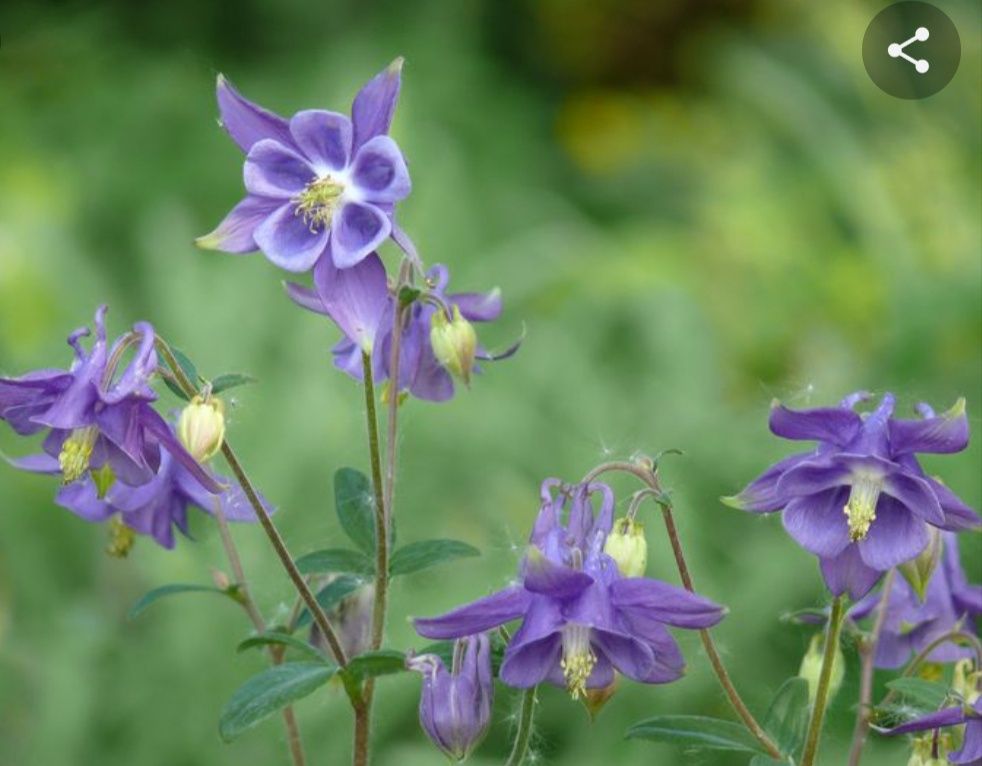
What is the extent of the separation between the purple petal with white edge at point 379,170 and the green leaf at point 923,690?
49 centimetres

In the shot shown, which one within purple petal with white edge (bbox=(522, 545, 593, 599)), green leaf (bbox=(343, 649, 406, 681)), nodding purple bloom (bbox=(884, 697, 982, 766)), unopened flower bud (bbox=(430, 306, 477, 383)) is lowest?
nodding purple bloom (bbox=(884, 697, 982, 766))

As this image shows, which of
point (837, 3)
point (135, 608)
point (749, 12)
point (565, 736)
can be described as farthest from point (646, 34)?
point (135, 608)

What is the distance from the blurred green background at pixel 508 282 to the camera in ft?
10.5

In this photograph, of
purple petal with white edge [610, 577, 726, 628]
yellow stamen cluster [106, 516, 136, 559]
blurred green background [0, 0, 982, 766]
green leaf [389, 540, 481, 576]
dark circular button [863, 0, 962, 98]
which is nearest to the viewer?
purple petal with white edge [610, 577, 726, 628]

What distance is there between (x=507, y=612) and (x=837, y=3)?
5468mm

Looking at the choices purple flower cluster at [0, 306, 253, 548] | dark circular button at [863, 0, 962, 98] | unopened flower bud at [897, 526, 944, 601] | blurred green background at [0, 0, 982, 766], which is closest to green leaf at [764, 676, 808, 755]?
unopened flower bud at [897, 526, 944, 601]

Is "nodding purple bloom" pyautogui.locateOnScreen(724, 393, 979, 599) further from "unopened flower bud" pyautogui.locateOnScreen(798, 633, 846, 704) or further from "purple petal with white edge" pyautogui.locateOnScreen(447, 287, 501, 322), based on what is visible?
"purple petal with white edge" pyautogui.locateOnScreen(447, 287, 501, 322)

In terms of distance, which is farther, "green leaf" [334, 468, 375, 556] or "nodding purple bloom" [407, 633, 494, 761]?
"green leaf" [334, 468, 375, 556]

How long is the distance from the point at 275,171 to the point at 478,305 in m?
0.20

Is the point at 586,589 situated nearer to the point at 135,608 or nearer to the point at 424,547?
the point at 424,547

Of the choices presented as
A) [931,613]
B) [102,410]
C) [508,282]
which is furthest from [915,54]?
[102,410]

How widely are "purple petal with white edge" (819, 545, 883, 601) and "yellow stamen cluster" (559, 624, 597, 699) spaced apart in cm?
17

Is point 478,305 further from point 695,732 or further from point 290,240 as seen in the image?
point 695,732

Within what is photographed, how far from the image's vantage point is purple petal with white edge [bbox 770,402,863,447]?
1.11 m
